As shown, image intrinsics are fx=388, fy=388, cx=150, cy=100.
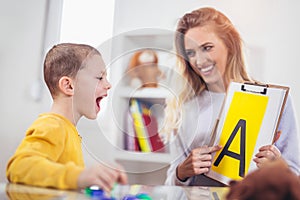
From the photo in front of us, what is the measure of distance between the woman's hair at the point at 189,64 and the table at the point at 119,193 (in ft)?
0.70

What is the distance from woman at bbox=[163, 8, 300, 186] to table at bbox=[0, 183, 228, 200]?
0.52ft

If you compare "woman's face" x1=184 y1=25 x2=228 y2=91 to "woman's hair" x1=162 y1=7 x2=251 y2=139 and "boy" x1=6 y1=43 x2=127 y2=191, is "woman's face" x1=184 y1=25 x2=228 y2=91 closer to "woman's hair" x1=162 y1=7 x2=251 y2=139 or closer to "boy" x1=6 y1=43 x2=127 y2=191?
"woman's hair" x1=162 y1=7 x2=251 y2=139

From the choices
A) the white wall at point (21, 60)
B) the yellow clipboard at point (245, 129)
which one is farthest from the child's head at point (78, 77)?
the yellow clipboard at point (245, 129)

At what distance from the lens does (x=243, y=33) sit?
1.20 meters

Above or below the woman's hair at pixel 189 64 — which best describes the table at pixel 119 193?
below

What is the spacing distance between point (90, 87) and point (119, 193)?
26 centimetres

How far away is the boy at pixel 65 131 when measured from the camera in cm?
69

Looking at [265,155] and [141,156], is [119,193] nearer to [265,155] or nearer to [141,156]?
[141,156]

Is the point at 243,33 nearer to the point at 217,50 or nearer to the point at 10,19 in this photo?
the point at 217,50

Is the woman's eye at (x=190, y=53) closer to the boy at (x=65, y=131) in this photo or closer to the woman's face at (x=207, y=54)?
the woman's face at (x=207, y=54)

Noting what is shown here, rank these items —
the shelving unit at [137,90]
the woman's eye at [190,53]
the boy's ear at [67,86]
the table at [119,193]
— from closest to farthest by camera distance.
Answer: the table at [119,193] → the boy's ear at [67,86] → the shelving unit at [137,90] → the woman's eye at [190,53]

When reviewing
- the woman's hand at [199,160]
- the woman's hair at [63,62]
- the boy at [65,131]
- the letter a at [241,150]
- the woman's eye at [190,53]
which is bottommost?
the woman's hand at [199,160]

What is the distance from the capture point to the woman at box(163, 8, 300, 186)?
3.44ft

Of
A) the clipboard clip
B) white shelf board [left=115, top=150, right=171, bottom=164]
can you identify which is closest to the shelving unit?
white shelf board [left=115, top=150, right=171, bottom=164]
